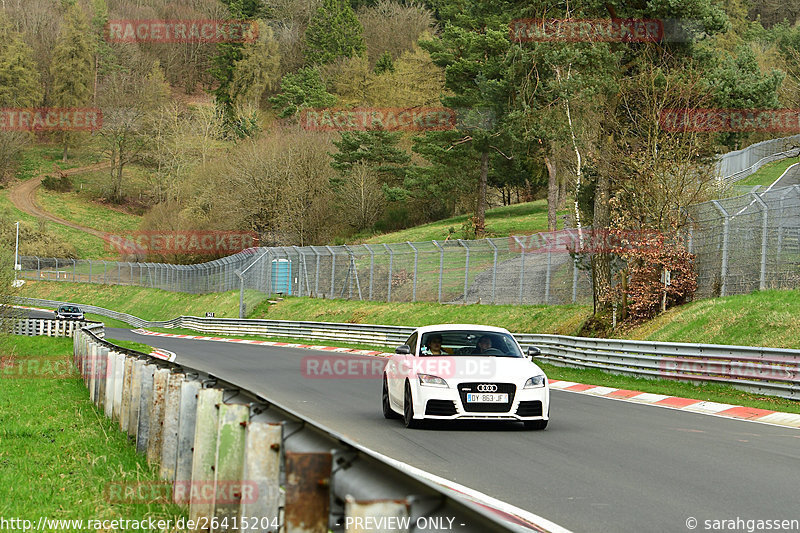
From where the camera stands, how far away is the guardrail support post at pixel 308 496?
3768 mm

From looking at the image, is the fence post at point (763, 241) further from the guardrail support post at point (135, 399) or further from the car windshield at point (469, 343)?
the guardrail support post at point (135, 399)

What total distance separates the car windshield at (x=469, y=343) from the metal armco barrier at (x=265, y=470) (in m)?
5.85

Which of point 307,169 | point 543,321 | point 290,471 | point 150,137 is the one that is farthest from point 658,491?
point 150,137

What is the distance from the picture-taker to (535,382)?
1311 cm

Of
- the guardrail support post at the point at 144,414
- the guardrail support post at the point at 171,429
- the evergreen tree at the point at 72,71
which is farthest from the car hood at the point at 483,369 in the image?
the evergreen tree at the point at 72,71

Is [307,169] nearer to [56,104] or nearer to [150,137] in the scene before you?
[150,137]

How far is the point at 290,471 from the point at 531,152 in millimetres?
63218

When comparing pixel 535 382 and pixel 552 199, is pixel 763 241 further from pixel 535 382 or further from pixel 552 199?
pixel 552 199

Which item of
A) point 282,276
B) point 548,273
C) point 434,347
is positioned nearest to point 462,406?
point 434,347

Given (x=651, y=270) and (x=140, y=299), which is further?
(x=140, y=299)

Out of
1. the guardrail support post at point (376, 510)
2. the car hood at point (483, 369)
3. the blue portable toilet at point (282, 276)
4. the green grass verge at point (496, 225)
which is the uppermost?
the green grass verge at point (496, 225)

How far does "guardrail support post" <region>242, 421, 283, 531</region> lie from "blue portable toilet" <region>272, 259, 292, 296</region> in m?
50.6

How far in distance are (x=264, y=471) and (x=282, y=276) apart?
51706 millimetres

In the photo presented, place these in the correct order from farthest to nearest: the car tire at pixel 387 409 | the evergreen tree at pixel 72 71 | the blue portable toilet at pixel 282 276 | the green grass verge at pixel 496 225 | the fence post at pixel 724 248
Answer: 1. the evergreen tree at pixel 72 71
2. the green grass verge at pixel 496 225
3. the blue portable toilet at pixel 282 276
4. the fence post at pixel 724 248
5. the car tire at pixel 387 409
